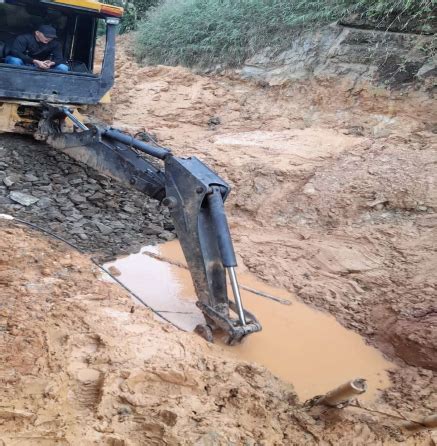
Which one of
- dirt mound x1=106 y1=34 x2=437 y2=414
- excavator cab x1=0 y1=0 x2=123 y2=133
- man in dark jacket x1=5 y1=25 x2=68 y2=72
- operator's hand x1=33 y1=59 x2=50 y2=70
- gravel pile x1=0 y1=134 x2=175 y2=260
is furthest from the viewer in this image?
man in dark jacket x1=5 y1=25 x2=68 y2=72

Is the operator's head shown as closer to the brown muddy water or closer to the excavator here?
the excavator

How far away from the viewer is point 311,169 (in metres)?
6.63

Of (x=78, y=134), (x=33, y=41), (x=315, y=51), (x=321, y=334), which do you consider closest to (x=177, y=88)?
(x=315, y=51)

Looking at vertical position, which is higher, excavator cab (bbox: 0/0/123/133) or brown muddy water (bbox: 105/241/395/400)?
excavator cab (bbox: 0/0/123/133)

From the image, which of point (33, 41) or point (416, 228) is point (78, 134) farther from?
point (416, 228)

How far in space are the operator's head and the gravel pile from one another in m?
1.26

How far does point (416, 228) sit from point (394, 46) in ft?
11.4

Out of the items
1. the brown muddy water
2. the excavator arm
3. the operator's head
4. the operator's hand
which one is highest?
the operator's head

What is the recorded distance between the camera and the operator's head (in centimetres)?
621

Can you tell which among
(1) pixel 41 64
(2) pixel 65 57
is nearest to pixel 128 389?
(1) pixel 41 64

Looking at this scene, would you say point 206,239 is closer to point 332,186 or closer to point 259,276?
point 259,276

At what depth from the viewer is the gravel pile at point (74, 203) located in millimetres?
5371

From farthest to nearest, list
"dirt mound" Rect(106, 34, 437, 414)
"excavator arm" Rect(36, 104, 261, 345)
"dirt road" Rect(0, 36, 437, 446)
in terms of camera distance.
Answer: "dirt mound" Rect(106, 34, 437, 414) < "excavator arm" Rect(36, 104, 261, 345) < "dirt road" Rect(0, 36, 437, 446)

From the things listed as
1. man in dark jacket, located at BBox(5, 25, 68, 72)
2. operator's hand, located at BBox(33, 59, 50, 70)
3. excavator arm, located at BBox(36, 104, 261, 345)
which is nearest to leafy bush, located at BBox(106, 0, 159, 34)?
man in dark jacket, located at BBox(5, 25, 68, 72)
